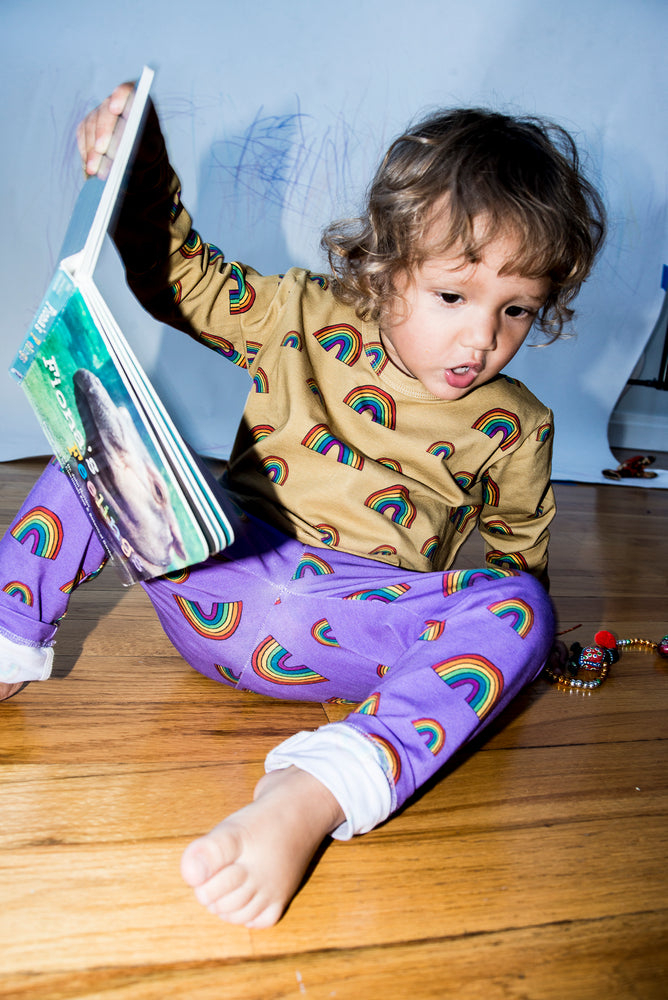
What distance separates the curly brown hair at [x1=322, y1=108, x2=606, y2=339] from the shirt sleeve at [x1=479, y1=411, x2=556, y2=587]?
127mm

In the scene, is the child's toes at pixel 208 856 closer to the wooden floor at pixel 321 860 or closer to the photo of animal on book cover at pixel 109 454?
the wooden floor at pixel 321 860

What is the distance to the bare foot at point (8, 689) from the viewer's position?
60 cm

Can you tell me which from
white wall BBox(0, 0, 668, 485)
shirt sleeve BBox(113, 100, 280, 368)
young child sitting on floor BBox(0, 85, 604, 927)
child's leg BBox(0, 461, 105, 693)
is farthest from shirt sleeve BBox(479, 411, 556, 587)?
white wall BBox(0, 0, 668, 485)

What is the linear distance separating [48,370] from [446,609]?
0.32 m

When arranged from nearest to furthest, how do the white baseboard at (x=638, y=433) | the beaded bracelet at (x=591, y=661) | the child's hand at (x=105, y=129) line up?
the child's hand at (x=105, y=129)
the beaded bracelet at (x=591, y=661)
the white baseboard at (x=638, y=433)

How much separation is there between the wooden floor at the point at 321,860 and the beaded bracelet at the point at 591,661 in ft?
0.14

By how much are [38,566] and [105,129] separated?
11.8 inches

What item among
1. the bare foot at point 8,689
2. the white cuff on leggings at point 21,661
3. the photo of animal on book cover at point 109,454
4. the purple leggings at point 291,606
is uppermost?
the photo of animal on book cover at point 109,454

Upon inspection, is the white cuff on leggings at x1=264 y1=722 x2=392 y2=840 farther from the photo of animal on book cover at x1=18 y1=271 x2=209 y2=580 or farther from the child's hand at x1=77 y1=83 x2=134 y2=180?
the child's hand at x1=77 y1=83 x2=134 y2=180

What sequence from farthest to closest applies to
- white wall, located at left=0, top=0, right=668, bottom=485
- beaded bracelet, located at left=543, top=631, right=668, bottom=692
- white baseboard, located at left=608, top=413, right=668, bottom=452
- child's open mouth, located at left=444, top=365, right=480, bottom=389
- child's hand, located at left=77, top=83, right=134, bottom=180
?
white baseboard, located at left=608, top=413, right=668, bottom=452
white wall, located at left=0, top=0, right=668, bottom=485
beaded bracelet, located at left=543, top=631, right=668, bottom=692
child's open mouth, located at left=444, top=365, right=480, bottom=389
child's hand, located at left=77, top=83, right=134, bottom=180

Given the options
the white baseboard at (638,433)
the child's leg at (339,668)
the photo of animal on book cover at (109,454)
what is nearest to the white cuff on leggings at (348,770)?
the child's leg at (339,668)

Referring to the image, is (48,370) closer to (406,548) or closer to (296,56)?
(406,548)

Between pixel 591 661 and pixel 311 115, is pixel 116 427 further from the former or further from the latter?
pixel 311 115

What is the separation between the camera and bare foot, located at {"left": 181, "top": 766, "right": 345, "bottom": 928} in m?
0.39
